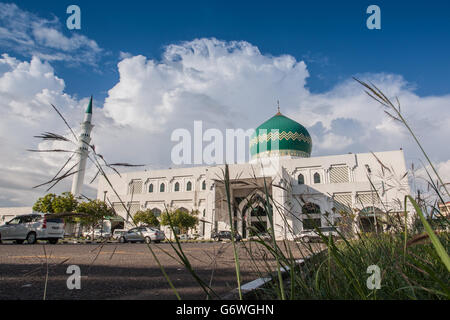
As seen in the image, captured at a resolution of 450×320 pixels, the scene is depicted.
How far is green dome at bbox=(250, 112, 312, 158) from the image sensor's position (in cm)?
3123

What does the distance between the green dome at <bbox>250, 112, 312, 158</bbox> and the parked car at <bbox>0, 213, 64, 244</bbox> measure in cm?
2179

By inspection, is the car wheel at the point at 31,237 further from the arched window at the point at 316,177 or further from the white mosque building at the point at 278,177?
the arched window at the point at 316,177

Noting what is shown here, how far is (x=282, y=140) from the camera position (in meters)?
31.5

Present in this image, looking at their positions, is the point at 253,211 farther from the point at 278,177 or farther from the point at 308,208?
the point at 278,177

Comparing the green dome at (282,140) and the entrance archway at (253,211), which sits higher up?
the green dome at (282,140)

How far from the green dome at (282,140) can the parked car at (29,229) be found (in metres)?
21.8

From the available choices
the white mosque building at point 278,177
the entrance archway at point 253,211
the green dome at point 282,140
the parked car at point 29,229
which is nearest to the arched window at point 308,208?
the entrance archway at point 253,211

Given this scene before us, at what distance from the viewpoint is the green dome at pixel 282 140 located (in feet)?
102

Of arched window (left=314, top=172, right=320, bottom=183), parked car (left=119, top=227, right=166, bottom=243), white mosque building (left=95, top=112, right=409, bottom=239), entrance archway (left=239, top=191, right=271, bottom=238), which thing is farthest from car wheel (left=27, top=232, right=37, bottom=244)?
arched window (left=314, top=172, right=320, bottom=183)

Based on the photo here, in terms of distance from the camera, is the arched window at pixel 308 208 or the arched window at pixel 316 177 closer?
the arched window at pixel 308 208

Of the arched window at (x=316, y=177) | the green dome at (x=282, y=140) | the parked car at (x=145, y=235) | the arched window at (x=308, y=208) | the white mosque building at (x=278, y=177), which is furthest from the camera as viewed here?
the green dome at (x=282, y=140)

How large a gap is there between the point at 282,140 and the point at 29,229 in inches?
963
